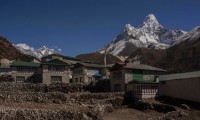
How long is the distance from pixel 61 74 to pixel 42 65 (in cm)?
479

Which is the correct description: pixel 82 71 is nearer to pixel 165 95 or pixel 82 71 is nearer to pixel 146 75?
pixel 146 75

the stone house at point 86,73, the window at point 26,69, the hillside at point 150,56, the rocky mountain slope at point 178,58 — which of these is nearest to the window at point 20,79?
the window at point 26,69

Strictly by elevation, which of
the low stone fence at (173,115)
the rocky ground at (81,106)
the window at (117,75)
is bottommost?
the low stone fence at (173,115)

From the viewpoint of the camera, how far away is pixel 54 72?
6538 centimetres

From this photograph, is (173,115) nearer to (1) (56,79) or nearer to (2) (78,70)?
(1) (56,79)

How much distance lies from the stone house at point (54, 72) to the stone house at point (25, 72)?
198 cm

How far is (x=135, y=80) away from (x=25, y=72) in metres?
25.0

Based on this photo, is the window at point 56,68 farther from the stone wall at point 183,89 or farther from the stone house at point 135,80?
the stone wall at point 183,89

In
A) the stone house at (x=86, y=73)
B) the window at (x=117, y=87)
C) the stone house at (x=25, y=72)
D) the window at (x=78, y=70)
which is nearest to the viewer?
the window at (x=117, y=87)

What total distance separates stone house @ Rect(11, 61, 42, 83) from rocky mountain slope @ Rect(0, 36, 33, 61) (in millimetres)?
42720

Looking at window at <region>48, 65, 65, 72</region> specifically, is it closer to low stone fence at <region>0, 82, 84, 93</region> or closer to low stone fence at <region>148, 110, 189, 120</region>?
low stone fence at <region>0, 82, 84, 93</region>

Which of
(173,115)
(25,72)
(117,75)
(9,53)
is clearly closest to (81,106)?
(173,115)

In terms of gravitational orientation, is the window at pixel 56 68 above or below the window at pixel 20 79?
above

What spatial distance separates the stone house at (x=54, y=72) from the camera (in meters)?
64.4
